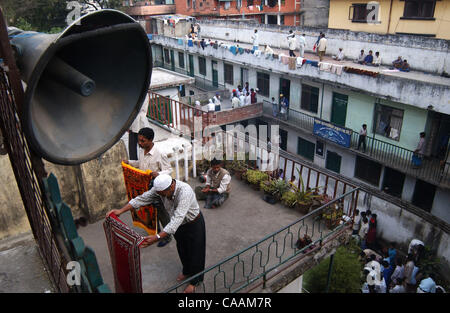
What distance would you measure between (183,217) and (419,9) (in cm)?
2369

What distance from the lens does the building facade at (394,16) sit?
2148cm

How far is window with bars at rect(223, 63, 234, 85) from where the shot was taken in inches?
1130

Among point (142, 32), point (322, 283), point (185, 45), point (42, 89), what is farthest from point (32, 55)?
point (185, 45)

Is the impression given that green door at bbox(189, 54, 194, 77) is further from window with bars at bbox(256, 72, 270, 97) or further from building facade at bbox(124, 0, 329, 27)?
window with bars at bbox(256, 72, 270, 97)

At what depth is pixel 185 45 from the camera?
32.3m

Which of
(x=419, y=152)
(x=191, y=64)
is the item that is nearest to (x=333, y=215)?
(x=419, y=152)

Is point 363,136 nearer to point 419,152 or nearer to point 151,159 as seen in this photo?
point 419,152

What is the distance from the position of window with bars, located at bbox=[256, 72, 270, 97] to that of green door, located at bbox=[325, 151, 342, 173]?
21.5 feet

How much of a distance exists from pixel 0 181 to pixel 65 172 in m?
1.00

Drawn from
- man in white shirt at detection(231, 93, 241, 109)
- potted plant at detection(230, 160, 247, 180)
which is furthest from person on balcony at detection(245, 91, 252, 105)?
potted plant at detection(230, 160, 247, 180)

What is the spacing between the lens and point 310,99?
74.2 feet

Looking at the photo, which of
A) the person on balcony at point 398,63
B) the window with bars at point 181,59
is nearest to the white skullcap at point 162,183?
the person on balcony at point 398,63

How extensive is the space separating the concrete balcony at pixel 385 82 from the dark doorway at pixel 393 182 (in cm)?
399

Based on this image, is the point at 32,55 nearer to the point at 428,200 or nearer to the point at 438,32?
the point at 428,200
